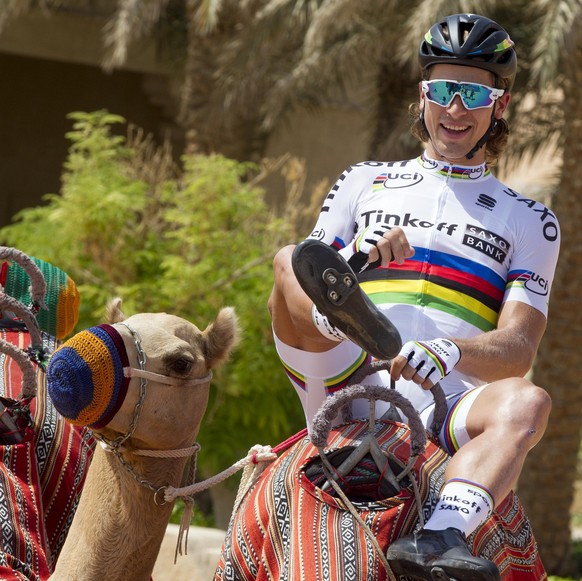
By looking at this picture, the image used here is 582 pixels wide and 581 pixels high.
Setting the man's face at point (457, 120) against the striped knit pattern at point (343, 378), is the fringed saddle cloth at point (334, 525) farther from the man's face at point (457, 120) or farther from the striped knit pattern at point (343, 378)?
the man's face at point (457, 120)

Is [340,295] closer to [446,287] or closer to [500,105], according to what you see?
[446,287]

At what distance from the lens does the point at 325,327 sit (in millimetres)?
2936

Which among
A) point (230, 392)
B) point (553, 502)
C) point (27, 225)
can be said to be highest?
point (27, 225)

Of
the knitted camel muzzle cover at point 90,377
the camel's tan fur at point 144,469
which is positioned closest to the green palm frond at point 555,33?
the camel's tan fur at point 144,469

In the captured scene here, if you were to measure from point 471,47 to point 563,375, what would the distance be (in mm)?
6943

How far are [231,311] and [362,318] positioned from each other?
1.85ft

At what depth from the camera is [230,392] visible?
30.9ft

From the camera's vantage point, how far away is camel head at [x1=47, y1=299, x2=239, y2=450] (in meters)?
2.84

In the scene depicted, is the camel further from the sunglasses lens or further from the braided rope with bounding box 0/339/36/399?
the sunglasses lens

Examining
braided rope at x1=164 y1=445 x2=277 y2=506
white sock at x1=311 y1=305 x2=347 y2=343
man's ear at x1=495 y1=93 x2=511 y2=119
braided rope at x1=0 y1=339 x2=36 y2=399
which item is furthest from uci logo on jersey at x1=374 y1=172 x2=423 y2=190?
braided rope at x1=0 y1=339 x2=36 y2=399

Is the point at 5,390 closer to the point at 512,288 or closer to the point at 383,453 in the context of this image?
the point at 383,453

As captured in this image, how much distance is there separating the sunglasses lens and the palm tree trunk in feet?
21.4

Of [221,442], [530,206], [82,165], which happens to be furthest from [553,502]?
[530,206]

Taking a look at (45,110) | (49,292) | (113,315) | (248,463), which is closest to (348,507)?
(248,463)
